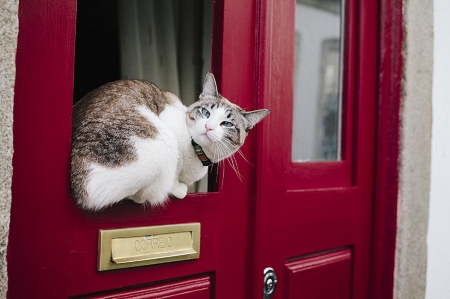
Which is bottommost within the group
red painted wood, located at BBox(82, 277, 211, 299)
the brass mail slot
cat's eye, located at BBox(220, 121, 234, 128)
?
red painted wood, located at BBox(82, 277, 211, 299)

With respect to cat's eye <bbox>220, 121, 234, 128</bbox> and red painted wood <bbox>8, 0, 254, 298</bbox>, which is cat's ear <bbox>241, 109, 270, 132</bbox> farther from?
red painted wood <bbox>8, 0, 254, 298</bbox>

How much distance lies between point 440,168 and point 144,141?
4.08 ft

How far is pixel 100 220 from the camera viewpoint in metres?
0.79

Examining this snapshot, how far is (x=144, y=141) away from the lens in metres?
0.76

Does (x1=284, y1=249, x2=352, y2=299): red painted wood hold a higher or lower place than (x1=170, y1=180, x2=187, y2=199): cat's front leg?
lower

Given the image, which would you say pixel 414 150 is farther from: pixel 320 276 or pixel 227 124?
pixel 227 124

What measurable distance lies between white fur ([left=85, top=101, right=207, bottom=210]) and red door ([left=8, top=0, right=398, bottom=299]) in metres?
0.06

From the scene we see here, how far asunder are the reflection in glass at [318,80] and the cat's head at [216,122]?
398 mm

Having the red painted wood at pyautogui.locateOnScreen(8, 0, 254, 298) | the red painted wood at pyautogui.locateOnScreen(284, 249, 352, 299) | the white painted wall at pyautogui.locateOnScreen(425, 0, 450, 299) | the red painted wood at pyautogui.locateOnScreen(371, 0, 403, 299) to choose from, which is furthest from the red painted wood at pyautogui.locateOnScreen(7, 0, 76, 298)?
the white painted wall at pyautogui.locateOnScreen(425, 0, 450, 299)

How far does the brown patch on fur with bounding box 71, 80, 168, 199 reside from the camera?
73 cm

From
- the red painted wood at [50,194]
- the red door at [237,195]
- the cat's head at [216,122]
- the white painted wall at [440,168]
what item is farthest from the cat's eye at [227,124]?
the white painted wall at [440,168]

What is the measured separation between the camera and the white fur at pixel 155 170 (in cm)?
72

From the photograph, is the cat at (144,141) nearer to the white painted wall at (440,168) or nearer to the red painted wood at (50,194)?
the red painted wood at (50,194)

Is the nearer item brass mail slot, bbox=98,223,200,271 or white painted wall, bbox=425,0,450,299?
brass mail slot, bbox=98,223,200,271
